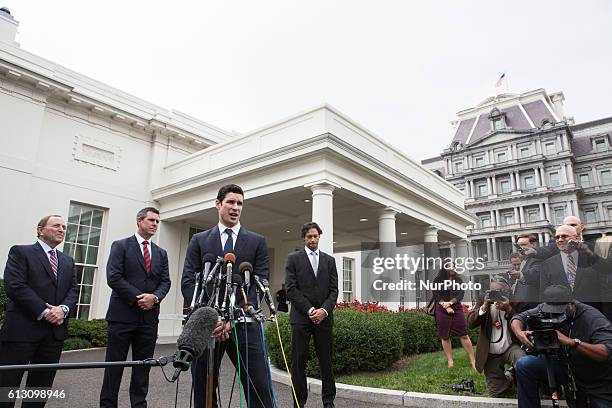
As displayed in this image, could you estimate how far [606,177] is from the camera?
42719 millimetres

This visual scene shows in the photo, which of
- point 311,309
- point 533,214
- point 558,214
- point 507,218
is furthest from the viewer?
point 507,218

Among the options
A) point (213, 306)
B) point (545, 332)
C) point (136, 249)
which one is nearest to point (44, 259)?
point (136, 249)

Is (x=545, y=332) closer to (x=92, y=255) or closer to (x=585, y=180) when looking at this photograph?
(x=92, y=255)

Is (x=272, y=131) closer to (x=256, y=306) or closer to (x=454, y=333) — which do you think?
(x=454, y=333)

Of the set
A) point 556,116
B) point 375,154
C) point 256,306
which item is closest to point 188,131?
point 375,154

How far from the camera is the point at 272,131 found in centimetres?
1141

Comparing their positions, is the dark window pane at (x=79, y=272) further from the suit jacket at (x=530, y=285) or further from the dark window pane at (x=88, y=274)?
the suit jacket at (x=530, y=285)

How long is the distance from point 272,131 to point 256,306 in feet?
29.7

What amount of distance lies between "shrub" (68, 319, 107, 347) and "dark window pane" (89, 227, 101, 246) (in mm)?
2706

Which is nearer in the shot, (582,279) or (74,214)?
(582,279)

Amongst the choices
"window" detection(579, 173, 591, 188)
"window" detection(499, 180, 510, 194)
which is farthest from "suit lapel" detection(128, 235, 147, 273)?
"window" detection(579, 173, 591, 188)

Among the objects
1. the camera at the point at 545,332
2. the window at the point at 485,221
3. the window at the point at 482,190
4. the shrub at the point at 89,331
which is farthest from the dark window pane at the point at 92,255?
the window at the point at 482,190

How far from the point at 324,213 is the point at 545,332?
6.96 m

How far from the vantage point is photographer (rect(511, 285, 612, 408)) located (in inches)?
122
